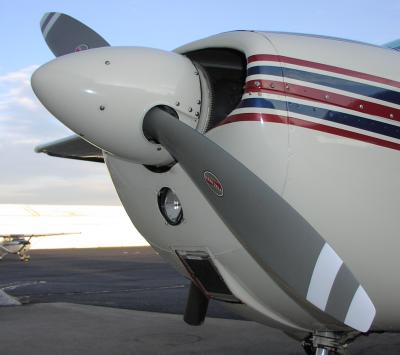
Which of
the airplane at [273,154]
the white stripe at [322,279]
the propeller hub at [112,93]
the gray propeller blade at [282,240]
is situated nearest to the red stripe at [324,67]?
the airplane at [273,154]

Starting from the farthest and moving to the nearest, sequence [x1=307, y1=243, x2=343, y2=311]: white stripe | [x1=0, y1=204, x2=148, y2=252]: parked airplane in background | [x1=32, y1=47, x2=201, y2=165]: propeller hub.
Result: 1. [x1=0, y1=204, x2=148, y2=252]: parked airplane in background
2. [x1=32, y1=47, x2=201, y2=165]: propeller hub
3. [x1=307, y1=243, x2=343, y2=311]: white stripe

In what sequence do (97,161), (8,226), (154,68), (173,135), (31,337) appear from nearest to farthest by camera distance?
(173,135) < (154,68) < (97,161) < (31,337) < (8,226)

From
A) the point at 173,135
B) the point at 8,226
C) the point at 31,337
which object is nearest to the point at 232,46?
the point at 173,135

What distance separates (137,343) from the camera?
19.5 ft

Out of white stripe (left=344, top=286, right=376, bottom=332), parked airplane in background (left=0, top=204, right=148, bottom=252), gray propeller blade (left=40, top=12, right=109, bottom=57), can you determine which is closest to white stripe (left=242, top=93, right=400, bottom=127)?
white stripe (left=344, top=286, right=376, bottom=332)

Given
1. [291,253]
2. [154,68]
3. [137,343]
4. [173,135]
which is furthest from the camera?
[137,343]

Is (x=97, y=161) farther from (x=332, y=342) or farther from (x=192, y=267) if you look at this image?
(x=332, y=342)

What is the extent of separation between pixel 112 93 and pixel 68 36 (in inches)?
61.2

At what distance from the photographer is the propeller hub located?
2.66 metres

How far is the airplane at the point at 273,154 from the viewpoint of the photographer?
2.42 m

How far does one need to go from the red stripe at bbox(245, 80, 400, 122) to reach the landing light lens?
0.72 m

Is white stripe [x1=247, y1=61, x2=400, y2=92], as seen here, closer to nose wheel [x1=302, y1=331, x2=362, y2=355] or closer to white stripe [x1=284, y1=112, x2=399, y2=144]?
white stripe [x1=284, y1=112, x2=399, y2=144]

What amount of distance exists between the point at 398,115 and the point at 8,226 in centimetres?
4393

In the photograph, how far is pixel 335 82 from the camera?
2.82 metres
